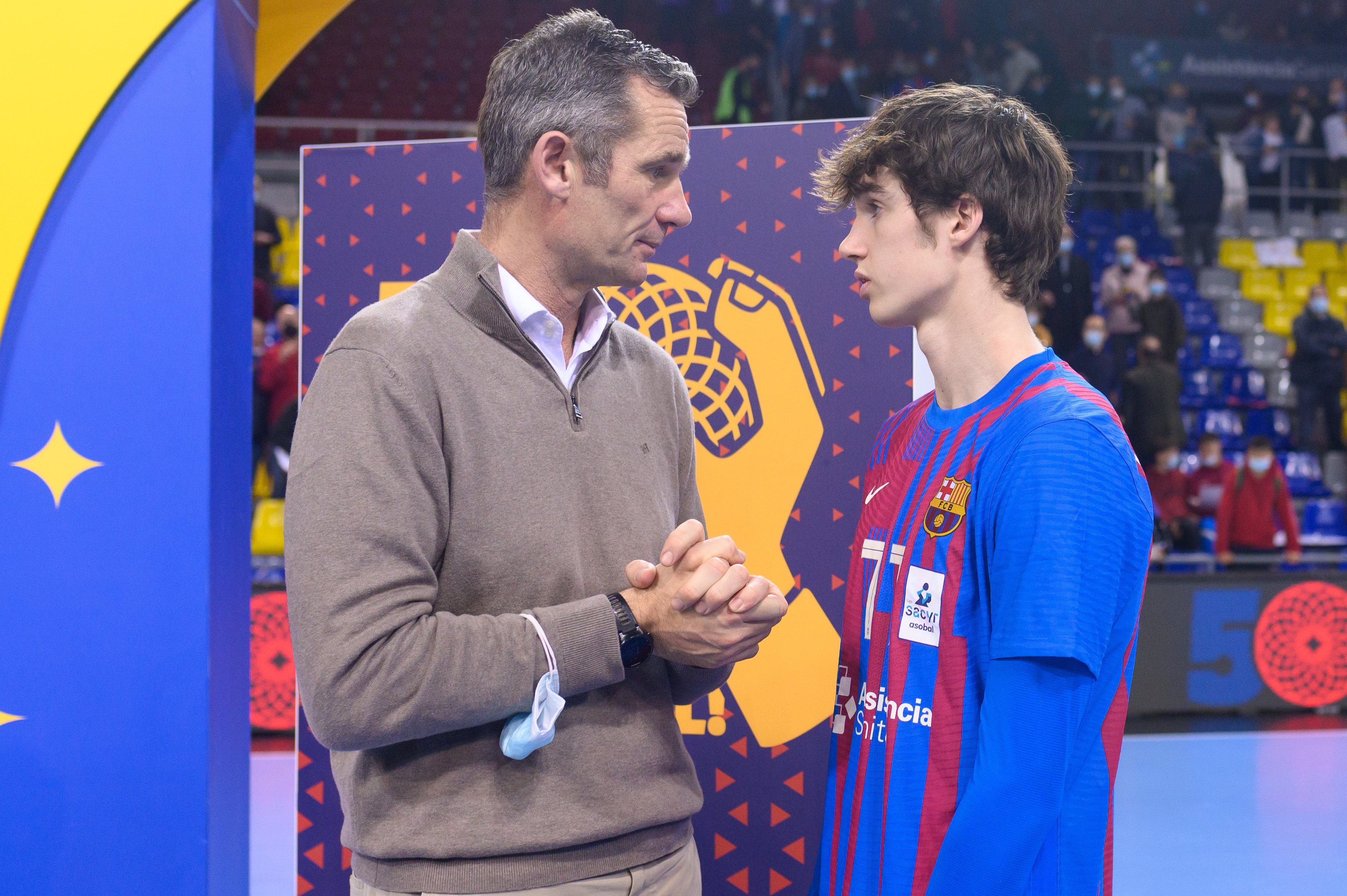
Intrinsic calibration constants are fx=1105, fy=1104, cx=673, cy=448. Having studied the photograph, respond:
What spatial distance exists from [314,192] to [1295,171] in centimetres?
1136

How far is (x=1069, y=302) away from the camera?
891 cm

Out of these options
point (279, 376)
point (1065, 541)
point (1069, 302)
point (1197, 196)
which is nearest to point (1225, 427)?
point (1069, 302)

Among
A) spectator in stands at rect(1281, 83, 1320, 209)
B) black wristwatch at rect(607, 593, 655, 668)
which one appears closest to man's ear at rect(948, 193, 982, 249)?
black wristwatch at rect(607, 593, 655, 668)

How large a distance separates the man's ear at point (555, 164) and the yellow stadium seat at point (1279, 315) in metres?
10.9

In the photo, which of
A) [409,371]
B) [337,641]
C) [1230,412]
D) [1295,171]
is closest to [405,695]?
[337,641]

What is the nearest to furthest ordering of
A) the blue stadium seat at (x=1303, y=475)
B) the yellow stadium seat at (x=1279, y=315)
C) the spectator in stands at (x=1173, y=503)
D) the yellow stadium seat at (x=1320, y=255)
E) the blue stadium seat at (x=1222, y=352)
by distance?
the spectator in stands at (x=1173, y=503) → the blue stadium seat at (x=1303, y=475) → the blue stadium seat at (x=1222, y=352) → the yellow stadium seat at (x=1279, y=315) → the yellow stadium seat at (x=1320, y=255)

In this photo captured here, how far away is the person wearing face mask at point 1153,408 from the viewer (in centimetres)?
810

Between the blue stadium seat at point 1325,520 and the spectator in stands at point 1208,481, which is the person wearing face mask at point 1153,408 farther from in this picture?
the blue stadium seat at point 1325,520

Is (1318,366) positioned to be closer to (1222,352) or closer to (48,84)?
(1222,352)

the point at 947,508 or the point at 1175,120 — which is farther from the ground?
the point at 1175,120

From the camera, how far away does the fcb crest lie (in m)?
1.36

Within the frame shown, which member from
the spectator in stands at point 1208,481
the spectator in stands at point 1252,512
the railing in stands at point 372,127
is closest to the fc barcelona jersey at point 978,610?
the spectator in stands at point 1252,512

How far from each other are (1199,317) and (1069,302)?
7.45 feet

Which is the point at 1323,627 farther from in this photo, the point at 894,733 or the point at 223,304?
the point at 223,304
